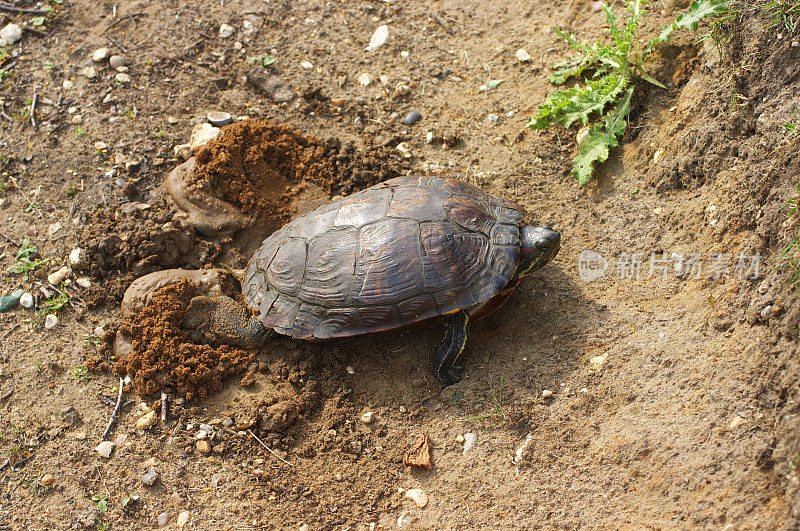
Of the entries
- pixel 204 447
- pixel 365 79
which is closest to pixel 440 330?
pixel 204 447

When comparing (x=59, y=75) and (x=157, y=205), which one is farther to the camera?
(x=59, y=75)

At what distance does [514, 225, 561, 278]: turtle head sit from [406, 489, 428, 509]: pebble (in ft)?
5.62

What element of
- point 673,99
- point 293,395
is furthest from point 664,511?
point 673,99

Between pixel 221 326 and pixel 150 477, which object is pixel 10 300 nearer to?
pixel 221 326

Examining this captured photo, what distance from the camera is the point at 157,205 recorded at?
529 centimetres

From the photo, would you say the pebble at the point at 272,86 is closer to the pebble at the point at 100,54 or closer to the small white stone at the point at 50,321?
the pebble at the point at 100,54

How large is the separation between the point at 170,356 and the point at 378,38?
4.19m

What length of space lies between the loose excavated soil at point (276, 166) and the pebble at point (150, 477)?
233 centimetres

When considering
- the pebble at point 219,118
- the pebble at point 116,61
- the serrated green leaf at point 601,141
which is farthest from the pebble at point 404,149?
the pebble at point 116,61

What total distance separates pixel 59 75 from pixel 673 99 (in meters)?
6.19

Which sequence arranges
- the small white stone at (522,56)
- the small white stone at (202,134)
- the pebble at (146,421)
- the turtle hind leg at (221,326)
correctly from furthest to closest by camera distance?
the small white stone at (522,56) < the small white stone at (202,134) < the turtle hind leg at (221,326) < the pebble at (146,421)

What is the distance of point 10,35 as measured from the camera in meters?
6.47

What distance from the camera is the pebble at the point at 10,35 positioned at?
6457mm

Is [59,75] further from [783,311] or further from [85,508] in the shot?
[783,311]
